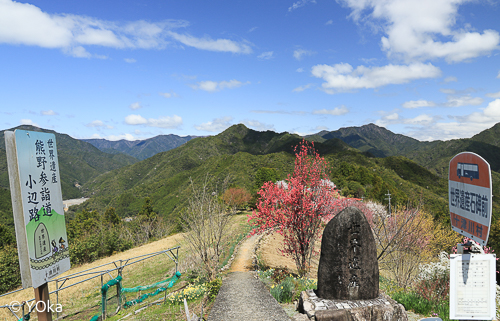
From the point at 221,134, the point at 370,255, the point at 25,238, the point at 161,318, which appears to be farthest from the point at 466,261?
the point at 221,134

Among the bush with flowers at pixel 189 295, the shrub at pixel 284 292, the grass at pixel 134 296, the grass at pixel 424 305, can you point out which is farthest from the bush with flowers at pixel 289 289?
the grass at pixel 424 305

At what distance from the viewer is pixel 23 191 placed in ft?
12.6

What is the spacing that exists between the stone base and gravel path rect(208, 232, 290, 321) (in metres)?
0.97

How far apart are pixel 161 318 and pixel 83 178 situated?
226 m

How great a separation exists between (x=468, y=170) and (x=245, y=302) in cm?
643

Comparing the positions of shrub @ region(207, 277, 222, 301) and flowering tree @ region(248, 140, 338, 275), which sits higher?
flowering tree @ region(248, 140, 338, 275)

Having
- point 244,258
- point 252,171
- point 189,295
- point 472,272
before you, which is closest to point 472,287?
point 472,272

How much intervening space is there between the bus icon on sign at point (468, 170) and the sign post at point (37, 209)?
5942mm

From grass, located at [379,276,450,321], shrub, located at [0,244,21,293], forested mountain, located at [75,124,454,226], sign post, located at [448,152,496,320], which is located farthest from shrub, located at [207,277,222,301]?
shrub, located at [0,244,21,293]

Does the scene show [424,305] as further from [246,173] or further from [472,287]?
[246,173]

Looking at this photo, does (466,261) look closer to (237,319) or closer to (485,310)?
(485,310)

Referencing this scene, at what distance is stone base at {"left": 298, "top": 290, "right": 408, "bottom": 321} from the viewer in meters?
5.64

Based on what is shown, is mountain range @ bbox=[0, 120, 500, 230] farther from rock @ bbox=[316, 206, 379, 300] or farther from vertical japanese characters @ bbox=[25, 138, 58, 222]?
vertical japanese characters @ bbox=[25, 138, 58, 222]

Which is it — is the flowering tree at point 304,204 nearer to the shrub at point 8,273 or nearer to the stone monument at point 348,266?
the stone monument at point 348,266
